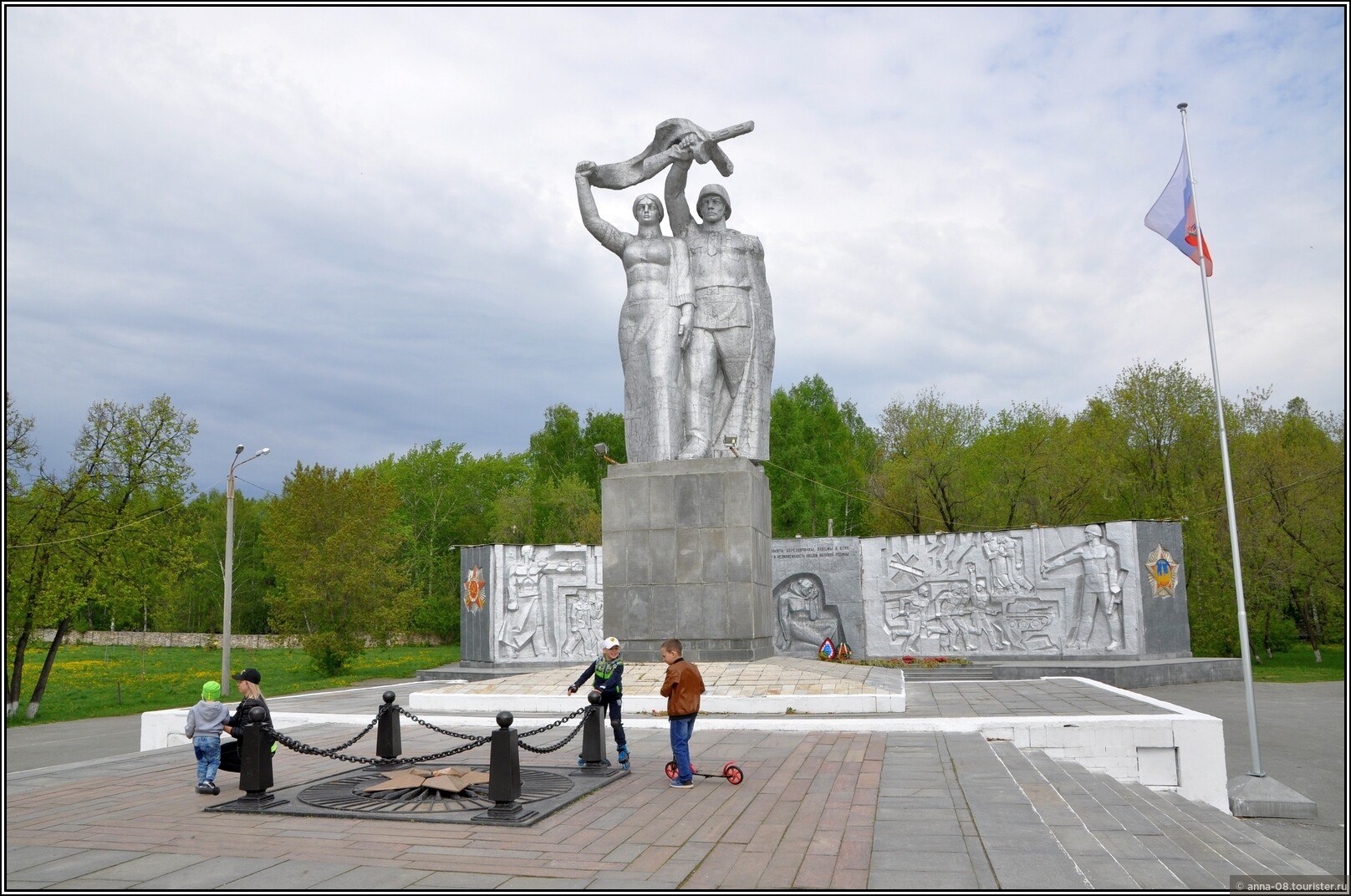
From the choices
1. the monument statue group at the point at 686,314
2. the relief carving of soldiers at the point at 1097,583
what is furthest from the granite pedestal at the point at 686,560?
the relief carving of soldiers at the point at 1097,583

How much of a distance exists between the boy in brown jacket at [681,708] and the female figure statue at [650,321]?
6543mm

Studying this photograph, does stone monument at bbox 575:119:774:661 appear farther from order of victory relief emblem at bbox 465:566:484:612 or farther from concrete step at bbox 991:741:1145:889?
order of victory relief emblem at bbox 465:566:484:612

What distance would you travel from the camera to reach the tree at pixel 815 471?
37.9 m

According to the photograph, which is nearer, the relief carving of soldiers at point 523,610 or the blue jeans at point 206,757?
the blue jeans at point 206,757

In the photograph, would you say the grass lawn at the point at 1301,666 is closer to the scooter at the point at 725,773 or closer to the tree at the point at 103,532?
the scooter at the point at 725,773

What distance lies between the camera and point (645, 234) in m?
13.7

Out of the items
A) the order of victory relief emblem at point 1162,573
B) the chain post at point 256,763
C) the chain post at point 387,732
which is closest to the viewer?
the chain post at point 256,763

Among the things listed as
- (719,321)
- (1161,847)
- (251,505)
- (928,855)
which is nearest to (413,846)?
(928,855)

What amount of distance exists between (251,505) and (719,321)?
46885 millimetres

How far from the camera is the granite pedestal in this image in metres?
11.9

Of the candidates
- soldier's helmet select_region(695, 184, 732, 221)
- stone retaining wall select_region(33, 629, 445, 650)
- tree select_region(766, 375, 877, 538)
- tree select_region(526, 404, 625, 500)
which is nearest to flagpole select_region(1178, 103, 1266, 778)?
soldier's helmet select_region(695, 184, 732, 221)

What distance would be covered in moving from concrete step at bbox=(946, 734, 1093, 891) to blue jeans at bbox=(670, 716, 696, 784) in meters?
1.79

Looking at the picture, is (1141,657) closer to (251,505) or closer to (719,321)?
(719,321)

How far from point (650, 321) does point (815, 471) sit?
84.7ft
